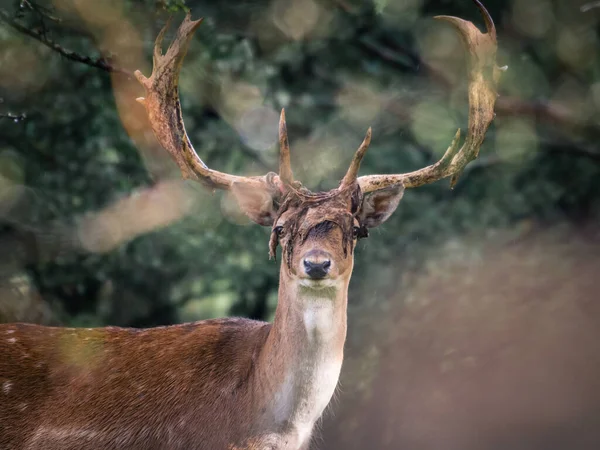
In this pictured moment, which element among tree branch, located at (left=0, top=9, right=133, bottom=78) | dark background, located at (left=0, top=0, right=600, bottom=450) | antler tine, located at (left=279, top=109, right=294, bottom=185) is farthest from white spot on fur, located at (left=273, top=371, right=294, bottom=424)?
tree branch, located at (left=0, top=9, right=133, bottom=78)

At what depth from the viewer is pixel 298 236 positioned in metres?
4.86

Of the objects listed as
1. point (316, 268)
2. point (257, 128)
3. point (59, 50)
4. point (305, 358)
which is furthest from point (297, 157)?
point (316, 268)

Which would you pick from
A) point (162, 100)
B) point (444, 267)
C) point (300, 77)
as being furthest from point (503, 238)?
point (162, 100)

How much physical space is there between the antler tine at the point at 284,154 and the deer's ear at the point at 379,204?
0.43m

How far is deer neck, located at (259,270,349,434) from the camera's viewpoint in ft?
16.0

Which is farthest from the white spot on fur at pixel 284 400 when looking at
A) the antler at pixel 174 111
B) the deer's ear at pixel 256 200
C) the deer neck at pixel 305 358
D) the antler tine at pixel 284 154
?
the antler at pixel 174 111

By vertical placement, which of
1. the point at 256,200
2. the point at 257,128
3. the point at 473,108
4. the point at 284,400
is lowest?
the point at 284,400

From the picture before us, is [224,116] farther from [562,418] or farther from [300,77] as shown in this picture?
[562,418]

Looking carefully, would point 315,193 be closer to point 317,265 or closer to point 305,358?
point 317,265

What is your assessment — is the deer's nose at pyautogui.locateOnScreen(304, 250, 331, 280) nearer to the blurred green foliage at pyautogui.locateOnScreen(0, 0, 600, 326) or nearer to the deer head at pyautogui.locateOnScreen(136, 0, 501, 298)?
the deer head at pyautogui.locateOnScreen(136, 0, 501, 298)

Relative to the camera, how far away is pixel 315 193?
5.15 m

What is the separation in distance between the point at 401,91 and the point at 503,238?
59.5 inches

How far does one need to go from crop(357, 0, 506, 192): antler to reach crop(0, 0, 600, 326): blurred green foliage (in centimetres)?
180

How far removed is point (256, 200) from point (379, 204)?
66cm
